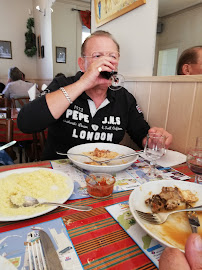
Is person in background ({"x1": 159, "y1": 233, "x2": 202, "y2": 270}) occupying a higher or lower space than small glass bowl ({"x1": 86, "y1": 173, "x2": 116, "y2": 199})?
higher

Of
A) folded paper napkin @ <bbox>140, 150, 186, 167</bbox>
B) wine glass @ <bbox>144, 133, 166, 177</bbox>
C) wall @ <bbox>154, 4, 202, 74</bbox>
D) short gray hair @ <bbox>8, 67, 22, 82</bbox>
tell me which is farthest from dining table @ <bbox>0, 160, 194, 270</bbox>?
short gray hair @ <bbox>8, 67, 22, 82</bbox>

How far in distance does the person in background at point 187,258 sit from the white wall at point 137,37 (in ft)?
4.83

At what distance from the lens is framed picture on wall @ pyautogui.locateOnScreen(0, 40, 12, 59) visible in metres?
6.68

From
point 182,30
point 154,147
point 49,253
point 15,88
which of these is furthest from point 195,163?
point 15,88

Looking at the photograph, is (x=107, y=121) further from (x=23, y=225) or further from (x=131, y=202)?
(x=23, y=225)

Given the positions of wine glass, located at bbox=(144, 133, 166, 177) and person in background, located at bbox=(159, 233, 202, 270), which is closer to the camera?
person in background, located at bbox=(159, 233, 202, 270)

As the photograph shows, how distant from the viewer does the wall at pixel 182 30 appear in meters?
1.20

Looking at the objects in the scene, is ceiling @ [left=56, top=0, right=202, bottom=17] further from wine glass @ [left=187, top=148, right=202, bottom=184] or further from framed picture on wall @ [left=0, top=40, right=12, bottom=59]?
framed picture on wall @ [left=0, top=40, right=12, bottom=59]

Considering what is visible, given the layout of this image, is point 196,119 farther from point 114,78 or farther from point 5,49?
point 5,49

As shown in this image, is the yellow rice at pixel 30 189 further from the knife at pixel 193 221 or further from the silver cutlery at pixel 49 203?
the knife at pixel 193 221

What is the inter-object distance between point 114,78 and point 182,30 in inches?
20.9

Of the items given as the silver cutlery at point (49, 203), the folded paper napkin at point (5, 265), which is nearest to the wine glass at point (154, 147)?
the silver cutlery at point (49, 203)

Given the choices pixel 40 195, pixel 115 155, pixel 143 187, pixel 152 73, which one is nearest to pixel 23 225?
pixel 40 195

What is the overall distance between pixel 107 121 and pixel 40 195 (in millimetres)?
853
